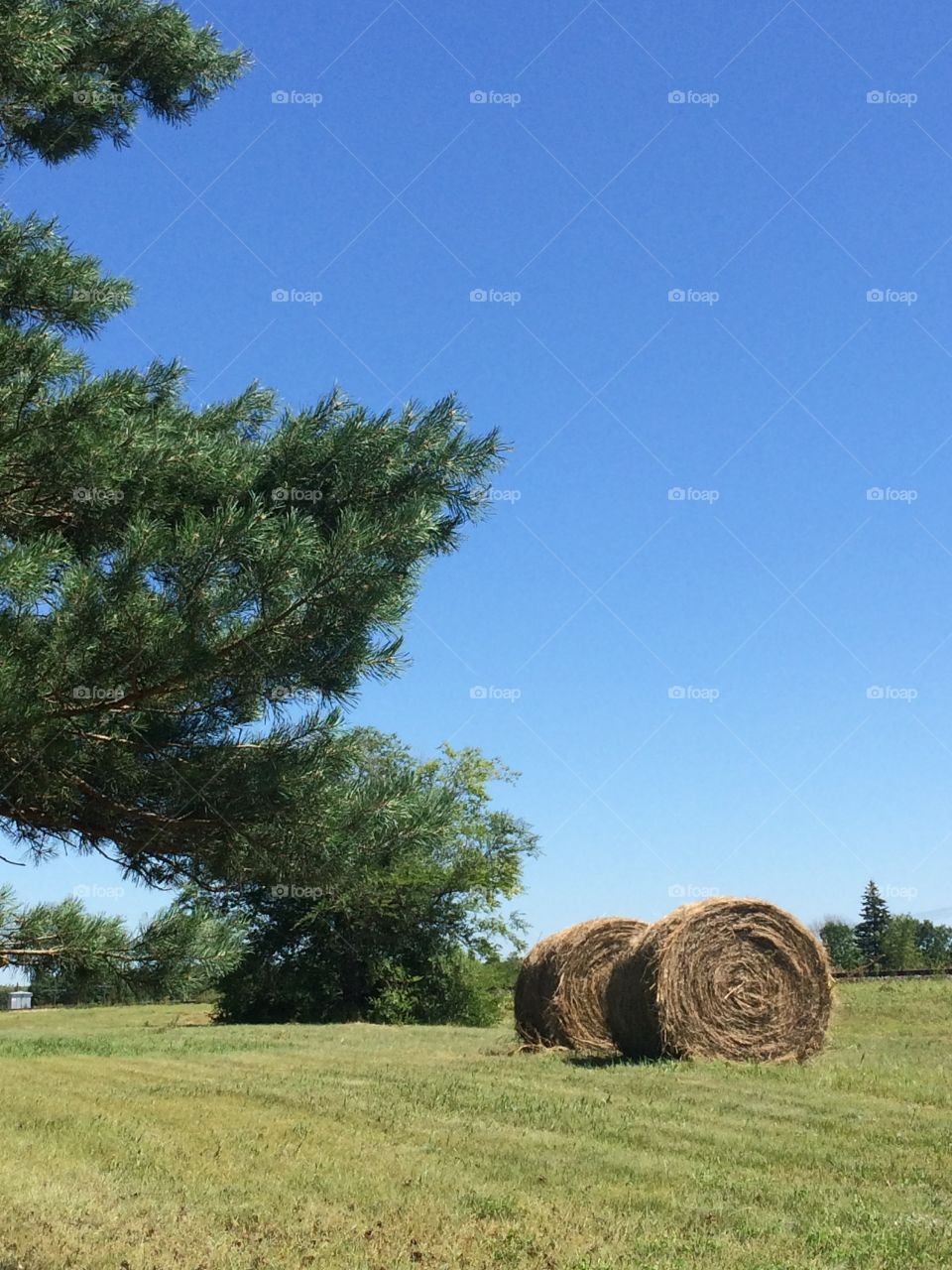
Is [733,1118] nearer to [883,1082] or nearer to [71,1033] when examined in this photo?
[883,1082]

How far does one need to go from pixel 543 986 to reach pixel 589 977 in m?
0.74

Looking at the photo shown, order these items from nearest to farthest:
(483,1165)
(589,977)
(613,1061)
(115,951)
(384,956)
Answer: (115,951)
(483,1165)
(613,1061)
(589,977)
(384,956)

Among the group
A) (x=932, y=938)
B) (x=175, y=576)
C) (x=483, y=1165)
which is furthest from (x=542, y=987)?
(x=932, y=938)

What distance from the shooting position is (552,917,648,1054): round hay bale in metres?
17.9

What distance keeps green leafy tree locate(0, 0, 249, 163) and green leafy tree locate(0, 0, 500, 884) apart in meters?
0.40

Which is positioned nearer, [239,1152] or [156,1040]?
[239,1152]

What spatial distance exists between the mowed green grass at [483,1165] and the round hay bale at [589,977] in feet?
5.41

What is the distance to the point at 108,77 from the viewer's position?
9.09 m

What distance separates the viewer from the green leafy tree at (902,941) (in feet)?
193

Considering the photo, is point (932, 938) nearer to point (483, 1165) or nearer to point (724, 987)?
point (724, 987)

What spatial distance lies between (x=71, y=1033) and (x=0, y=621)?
886 inches

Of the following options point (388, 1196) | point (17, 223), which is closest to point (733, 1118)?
point (388, 1196)

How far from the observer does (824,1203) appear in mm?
7719

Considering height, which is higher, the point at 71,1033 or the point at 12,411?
the point at 12,411
